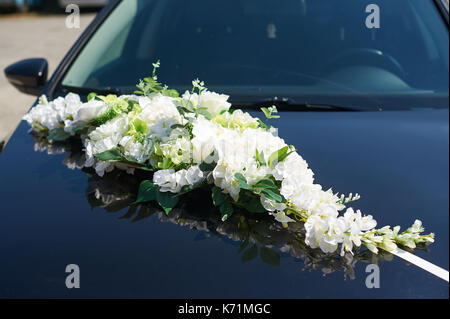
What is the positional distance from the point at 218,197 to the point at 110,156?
15.3 inches

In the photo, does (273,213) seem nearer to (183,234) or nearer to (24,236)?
(183,234)

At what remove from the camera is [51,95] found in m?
2.40

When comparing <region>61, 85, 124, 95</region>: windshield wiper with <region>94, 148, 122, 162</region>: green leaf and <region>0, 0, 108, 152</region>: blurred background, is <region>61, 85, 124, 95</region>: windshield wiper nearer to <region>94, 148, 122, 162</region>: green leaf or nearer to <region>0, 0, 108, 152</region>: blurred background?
<region>94, 148, 122, 162</region>: green leaf

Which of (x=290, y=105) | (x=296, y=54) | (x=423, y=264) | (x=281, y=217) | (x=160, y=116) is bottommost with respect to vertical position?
(x=423, y=264)

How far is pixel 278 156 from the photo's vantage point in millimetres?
1560

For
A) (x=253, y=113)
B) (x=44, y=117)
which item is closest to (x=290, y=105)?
(x=253, y=113)

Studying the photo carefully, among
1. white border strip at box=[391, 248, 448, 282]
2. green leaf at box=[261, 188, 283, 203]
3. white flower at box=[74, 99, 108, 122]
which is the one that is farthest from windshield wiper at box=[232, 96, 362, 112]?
white border strip at box=[391, 248, 448, 282]

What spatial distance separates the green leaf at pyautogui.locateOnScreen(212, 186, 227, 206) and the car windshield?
29.3 inches

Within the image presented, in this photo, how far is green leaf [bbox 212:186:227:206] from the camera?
153 cm

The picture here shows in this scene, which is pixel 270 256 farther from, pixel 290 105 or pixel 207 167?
pixel 290 105

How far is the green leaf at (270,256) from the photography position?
137 cm

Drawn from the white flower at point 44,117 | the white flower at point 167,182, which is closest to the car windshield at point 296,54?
the white flower at point 44,117

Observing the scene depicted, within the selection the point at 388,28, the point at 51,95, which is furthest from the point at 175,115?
the point at 388,28
